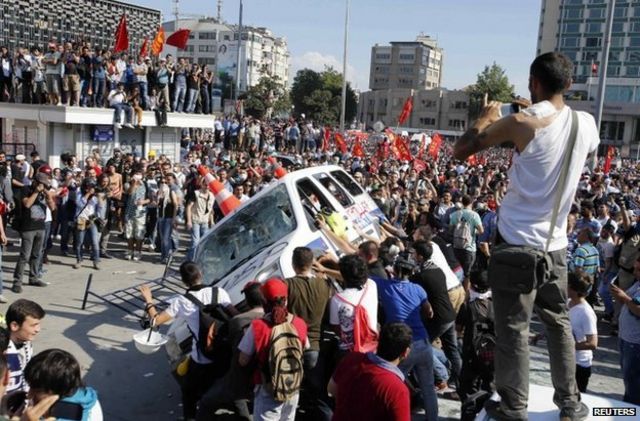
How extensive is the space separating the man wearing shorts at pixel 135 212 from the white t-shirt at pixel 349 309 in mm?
8504

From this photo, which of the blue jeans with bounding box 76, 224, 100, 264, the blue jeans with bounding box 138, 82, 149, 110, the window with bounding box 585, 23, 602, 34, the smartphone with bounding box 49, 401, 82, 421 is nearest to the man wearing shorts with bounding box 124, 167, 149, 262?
the blue jeans with bounding box 76, 224, 100, 264

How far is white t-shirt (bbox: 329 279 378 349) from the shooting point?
5.54 meters

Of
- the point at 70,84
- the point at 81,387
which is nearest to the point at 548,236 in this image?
the point at 81,387

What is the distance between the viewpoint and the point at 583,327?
597cm

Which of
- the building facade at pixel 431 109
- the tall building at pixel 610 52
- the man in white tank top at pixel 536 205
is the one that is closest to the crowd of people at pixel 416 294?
the man in white tank top at pixel 536 205

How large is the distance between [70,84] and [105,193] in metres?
7.07

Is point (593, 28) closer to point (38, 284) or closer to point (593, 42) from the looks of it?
point (593, 42)

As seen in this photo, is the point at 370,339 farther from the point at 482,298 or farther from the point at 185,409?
the point at 185,409

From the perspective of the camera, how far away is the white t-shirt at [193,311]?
5.82 meters

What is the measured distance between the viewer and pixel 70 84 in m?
18.3

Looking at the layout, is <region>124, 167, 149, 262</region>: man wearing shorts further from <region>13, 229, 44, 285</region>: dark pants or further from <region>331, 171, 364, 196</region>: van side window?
<region>331, 171, 364, 196</region>: van side window

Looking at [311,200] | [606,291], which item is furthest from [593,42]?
[311,200]

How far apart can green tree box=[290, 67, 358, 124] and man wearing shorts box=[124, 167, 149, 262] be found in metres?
67.1

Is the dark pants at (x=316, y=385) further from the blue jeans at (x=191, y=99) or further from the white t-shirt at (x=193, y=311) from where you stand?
the blue jeans at (x=191, y=99)
